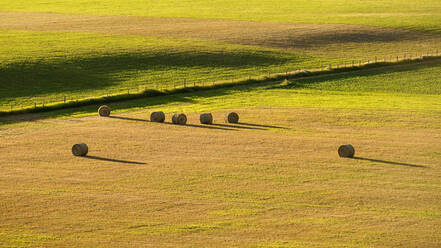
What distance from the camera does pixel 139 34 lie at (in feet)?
273

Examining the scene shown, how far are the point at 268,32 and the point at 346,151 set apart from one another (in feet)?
167

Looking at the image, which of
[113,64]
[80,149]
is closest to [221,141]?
[80,149]

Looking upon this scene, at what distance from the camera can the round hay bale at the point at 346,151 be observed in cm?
3719

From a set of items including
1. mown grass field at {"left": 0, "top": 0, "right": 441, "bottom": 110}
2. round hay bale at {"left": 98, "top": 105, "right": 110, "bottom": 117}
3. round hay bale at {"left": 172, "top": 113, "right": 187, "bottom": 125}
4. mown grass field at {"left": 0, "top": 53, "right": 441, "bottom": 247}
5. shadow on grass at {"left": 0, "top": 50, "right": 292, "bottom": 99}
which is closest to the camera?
mown grass field at {"left": 0, "top": 53, "right": 441, "bottom": 247}

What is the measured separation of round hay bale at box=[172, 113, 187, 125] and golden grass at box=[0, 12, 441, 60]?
32.2 meters

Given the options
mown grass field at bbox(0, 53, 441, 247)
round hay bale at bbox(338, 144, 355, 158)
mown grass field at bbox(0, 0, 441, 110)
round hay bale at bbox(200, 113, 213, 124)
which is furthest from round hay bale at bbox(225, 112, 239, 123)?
mown grass field at bbox(0, 0, 441, 110)

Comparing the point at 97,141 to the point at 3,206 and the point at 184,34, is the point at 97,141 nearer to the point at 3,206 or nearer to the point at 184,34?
the point at 3,206

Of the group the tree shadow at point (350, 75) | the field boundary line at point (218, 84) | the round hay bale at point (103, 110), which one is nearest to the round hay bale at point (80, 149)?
the round hay bale at point (103, 110)

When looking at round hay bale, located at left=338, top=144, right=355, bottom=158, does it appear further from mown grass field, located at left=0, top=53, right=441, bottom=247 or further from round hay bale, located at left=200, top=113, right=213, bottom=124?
round hay bale, located at left=200, top=113, right=213, bottom=124

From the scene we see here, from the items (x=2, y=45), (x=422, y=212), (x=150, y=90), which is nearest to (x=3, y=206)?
(x=422, y=212)

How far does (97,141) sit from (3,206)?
40.2ft

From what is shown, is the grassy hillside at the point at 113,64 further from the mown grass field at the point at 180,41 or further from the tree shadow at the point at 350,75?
the tree shadow at the point at 350,75

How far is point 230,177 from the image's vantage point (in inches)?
1334

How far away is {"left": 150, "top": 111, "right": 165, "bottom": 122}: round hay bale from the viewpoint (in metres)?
46.2
